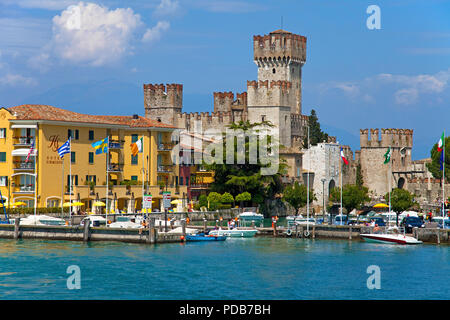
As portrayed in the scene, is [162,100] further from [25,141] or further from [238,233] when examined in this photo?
[238,233]

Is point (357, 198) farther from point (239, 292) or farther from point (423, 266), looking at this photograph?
point (239, 292)

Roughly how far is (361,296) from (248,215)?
43.7m

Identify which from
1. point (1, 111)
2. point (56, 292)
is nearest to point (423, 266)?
point (56, 292)

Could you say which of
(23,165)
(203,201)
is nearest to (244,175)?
(203,201)

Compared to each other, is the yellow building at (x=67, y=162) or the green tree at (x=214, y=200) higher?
the yellow building at (x=67, y=162)

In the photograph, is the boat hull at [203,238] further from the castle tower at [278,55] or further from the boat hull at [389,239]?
the castle tower at [278,55]

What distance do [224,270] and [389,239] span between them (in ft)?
58.1

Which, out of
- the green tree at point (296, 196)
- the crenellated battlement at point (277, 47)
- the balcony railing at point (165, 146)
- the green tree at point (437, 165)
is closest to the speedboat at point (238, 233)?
the balcony railing at point (165, 146)

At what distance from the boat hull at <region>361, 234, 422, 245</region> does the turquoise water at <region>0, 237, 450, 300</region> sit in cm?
86

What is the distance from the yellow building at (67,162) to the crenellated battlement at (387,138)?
117ft

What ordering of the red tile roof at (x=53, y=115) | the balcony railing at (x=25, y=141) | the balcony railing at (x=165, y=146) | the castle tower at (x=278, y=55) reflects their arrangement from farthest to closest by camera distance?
1. the castle tower at (x=278, y=55)
2. the balcony railing at (x=165, y=146)
3. the red tile roof at (x=53, y=115)
4. the balcony railing at (x=25, y=141)

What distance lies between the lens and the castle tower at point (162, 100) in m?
125
